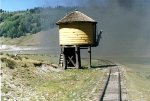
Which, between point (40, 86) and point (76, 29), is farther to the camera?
point (76, 29)

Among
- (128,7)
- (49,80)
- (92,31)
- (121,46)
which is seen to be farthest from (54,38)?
(49,80)

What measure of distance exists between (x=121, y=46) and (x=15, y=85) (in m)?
98.7

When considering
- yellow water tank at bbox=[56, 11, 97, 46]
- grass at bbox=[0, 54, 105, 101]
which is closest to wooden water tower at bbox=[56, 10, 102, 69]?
yellow water tank at bbox=[56, 11, 97, 46]

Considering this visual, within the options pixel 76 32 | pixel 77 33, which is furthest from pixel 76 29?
pixel 77 33

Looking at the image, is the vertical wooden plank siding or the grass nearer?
the grass

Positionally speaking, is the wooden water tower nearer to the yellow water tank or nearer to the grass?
the yellow water tank

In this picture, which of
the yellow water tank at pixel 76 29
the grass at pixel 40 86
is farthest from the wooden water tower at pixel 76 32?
the grass at pixel 40 86

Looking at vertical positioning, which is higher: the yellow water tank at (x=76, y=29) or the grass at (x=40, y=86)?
the yellow water tank at (x=76, y=29)

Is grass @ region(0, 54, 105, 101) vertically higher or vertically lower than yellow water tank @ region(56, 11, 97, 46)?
lower

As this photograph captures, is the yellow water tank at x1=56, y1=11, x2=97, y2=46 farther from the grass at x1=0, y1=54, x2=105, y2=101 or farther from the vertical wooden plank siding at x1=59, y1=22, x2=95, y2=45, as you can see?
the grass at x1=0, y1=54, x2=105, y2=101

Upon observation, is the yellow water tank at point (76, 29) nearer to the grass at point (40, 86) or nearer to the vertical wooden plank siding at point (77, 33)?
the vertical wooden plank siding at point (77, 33)

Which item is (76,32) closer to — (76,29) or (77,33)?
(77,33)

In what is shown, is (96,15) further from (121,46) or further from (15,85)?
(15,85)

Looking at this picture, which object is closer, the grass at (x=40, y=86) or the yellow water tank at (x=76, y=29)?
the grass at (x=40, y=86)
